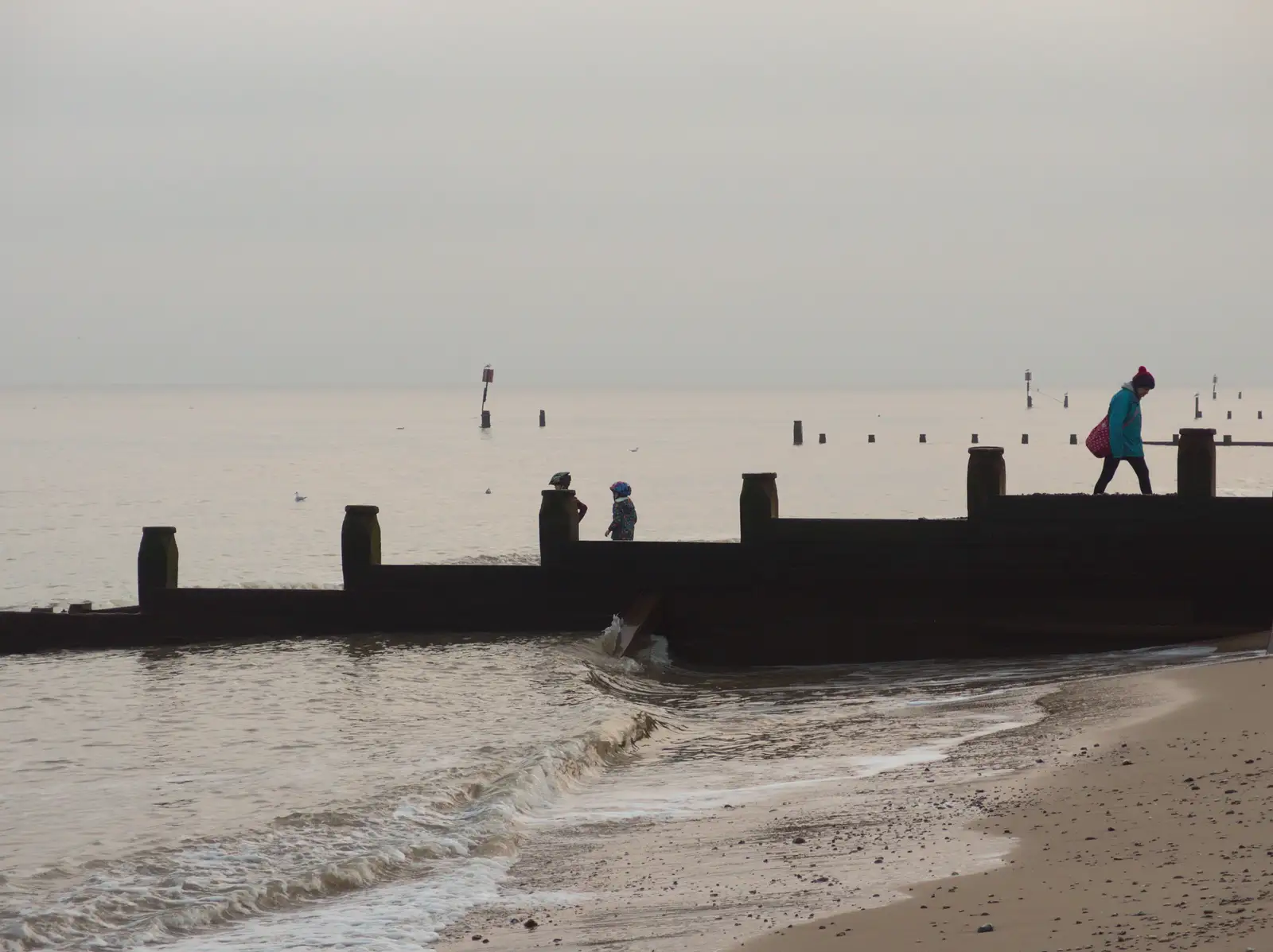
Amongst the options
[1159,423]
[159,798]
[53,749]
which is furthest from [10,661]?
[1159,423]

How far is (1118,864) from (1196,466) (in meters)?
9.17

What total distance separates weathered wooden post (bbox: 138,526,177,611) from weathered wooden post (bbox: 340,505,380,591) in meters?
2.13

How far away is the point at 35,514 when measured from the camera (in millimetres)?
54562

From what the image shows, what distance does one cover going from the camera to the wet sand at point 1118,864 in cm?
532

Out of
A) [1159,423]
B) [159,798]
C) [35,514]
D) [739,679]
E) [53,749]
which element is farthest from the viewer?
[1159,423]

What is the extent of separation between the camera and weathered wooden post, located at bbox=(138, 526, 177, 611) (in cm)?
1691

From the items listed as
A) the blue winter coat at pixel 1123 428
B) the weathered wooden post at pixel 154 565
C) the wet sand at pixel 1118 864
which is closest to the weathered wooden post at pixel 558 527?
the weathered wooden post at pixel 154 565

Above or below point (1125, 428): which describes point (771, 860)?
below

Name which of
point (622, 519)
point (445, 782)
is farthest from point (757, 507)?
→ point (445, 782)

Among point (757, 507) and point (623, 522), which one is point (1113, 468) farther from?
point (623, 522)

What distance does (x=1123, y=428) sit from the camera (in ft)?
52.4

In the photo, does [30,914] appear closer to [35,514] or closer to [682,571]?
[682,571]

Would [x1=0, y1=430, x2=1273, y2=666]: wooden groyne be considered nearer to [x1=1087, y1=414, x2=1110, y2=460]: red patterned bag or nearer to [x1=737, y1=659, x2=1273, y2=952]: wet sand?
[x1=1087, y1=414, x2=1110, y2=460]: red patterned bag

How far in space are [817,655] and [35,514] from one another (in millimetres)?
46261
